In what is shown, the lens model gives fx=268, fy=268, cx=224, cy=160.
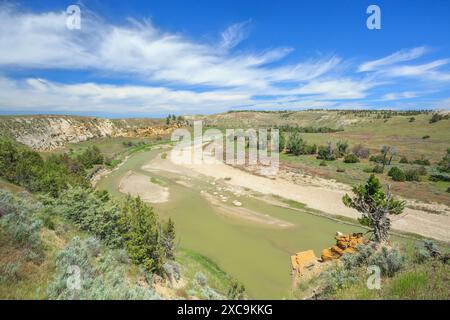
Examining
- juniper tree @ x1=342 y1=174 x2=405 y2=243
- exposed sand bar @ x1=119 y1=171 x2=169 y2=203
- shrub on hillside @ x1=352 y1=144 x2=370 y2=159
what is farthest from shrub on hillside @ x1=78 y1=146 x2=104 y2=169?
shrub on hillside @ x1=352 y1=144 x2=370 y2=159

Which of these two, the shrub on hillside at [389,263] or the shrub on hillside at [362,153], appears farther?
the shrub on hillside at [362,153]

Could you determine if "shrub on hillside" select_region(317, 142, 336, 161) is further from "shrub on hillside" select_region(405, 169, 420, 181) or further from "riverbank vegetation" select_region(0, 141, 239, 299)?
"riverbank vegetation" select_region(0, 141, 239, 299)

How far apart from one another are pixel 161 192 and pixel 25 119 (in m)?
57.1

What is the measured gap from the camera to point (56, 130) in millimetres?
72938

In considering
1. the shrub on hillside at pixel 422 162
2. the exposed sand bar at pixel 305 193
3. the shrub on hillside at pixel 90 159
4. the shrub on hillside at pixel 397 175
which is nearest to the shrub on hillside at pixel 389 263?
the exposed sand bar at pixel 305 193

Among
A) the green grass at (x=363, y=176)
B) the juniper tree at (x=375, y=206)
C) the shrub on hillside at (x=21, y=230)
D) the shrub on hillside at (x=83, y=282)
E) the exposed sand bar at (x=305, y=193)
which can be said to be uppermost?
the shrub on hillside at (x=21, y=230)

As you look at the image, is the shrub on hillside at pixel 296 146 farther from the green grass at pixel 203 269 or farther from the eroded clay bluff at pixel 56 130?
the eroded clay bluff at pixel 56 130

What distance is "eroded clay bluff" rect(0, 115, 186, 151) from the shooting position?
61.4 m

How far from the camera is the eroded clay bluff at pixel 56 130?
2419 inches

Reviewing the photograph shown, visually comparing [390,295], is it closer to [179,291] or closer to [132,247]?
[179,291]

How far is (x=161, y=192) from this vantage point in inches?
1403

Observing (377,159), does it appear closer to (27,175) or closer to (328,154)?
(328,154)

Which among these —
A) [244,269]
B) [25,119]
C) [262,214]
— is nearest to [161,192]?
[262,214]

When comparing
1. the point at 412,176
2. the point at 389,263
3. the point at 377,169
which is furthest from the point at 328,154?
the point at 389,263
